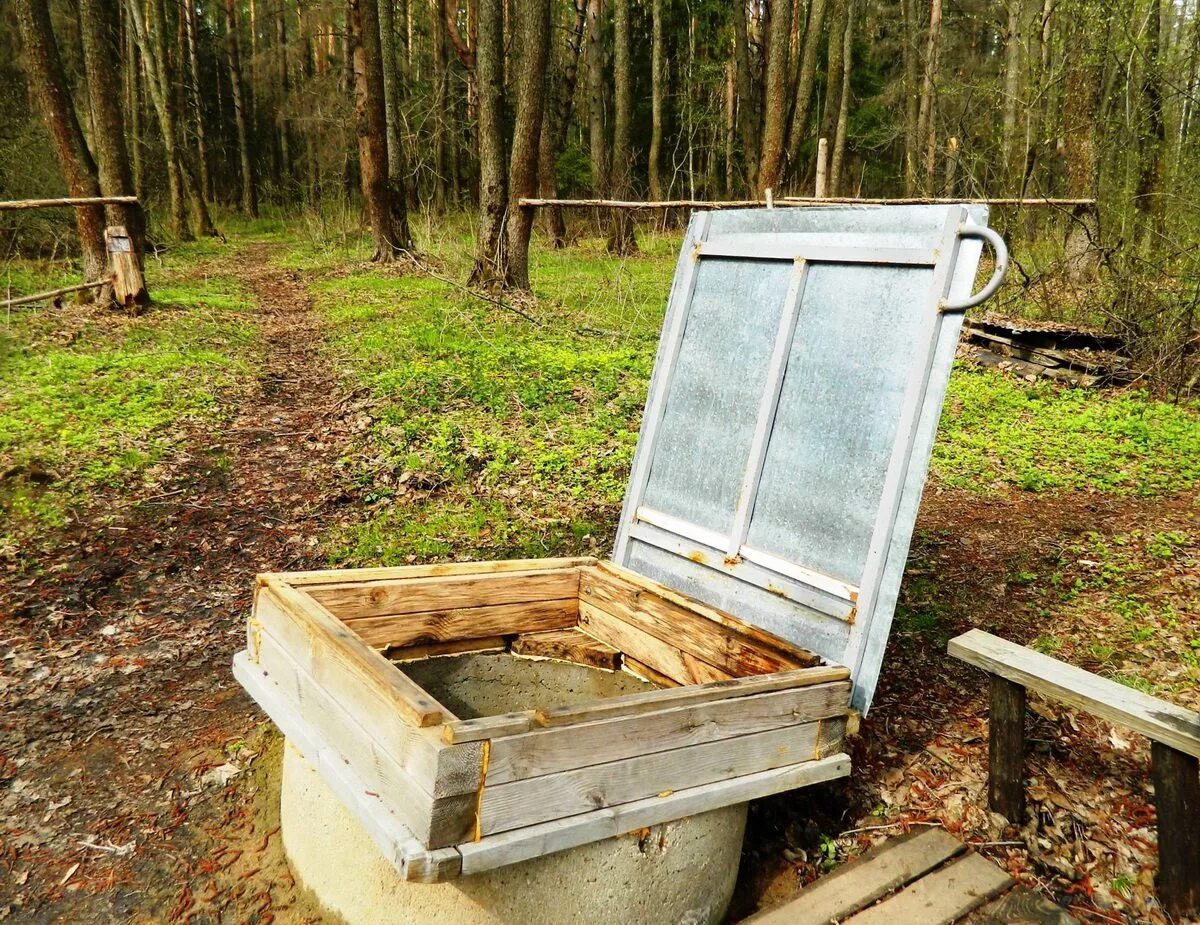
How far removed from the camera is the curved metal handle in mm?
2529

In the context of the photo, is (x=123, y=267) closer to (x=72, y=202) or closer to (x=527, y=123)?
(x=72, y=202)

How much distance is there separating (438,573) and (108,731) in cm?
164

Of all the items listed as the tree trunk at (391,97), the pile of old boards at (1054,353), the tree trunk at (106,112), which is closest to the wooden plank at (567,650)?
the pile of old boards at (1054,353)

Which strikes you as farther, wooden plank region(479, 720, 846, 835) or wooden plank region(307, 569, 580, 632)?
wooden plank region(307, 569, 580, 632)

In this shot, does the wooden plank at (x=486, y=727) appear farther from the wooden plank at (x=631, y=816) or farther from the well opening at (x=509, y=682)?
the well opening at (x=509, y=682)

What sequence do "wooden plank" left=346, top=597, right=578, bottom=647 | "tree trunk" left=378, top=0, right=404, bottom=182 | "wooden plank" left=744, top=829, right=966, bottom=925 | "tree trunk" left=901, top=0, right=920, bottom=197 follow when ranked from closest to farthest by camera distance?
1. "wooden plank" left=744, top=829, right=966, bottom=925
2. "wooden plank" left=346, top=597, right=578, bottom=647
3. "tree trunk" left=378, top=0, right=404, bottom=182
4. "tree trunk" left=901, top=0, right=920, bottom=197

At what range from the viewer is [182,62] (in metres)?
25.6

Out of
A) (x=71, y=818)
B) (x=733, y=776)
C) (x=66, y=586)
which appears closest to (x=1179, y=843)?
(x=733, y=776)

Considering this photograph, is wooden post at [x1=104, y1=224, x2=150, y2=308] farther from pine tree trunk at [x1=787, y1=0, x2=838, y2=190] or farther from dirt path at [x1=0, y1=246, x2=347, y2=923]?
pine tree trunk at [x1=787, y1=0, x2=838, y2=190]

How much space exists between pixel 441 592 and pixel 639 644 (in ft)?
2.69

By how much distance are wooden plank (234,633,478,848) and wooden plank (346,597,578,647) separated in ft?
1.61

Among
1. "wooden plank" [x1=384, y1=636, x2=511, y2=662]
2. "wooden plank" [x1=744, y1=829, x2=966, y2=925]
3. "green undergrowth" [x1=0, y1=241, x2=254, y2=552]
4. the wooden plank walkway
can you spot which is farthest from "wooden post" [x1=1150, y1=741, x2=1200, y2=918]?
"green undergrowth" [x1=0, y1=241, x2=254, y2=552]

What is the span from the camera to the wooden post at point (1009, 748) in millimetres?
3004

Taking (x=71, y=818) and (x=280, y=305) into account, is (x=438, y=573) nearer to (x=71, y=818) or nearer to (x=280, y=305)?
(x=71, y=818)
